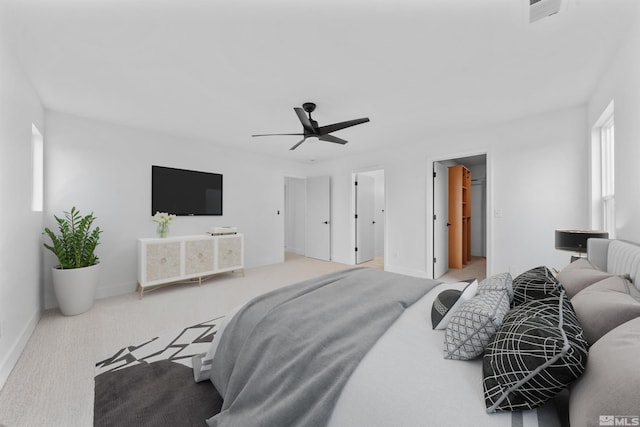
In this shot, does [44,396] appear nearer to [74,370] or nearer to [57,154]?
[74,370]

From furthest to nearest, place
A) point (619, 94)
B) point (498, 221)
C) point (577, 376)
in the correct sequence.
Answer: point (498, 221) → point (619, 94) → point (577, 376)

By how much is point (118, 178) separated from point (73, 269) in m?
1.36

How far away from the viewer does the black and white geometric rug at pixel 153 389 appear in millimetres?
1407

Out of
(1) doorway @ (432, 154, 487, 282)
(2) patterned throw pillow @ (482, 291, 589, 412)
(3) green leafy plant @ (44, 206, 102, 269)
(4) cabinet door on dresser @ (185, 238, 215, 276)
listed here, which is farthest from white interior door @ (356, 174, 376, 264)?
(2) patterned throw pillow @ (482, 291, 589, 412)

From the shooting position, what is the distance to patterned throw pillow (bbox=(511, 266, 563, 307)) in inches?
48.4

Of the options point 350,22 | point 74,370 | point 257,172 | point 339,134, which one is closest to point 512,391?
point 350,22

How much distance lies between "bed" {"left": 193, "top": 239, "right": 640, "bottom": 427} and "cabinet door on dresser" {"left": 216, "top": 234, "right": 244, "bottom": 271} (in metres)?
2.58

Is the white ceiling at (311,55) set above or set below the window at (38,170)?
above

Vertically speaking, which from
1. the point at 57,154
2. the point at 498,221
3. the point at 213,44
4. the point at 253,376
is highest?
the point at 213,44

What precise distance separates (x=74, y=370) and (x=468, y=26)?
364 cm

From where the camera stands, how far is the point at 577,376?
2.35 feet

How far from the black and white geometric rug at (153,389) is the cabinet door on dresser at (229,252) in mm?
1958

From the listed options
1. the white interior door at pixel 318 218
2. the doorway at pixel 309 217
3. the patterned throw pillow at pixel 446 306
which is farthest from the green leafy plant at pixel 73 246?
the white interior door at pixel 318 218

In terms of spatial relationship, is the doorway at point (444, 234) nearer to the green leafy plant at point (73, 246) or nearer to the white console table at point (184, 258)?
the white console table at point (184, 258)
